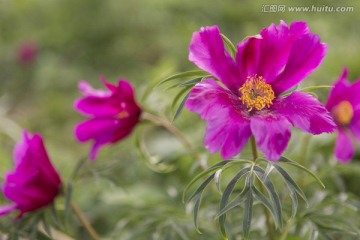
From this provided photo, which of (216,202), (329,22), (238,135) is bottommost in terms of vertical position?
(329,22)

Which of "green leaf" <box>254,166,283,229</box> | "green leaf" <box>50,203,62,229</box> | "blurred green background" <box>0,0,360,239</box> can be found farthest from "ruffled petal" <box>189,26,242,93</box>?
"blurred green background" <box>0,0,360,239</box>

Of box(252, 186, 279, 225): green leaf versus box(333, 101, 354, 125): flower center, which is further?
box(333, 101, 354, 125): flower center

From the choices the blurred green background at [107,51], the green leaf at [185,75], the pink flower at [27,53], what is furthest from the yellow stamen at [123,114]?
the pink flower at [27,53]

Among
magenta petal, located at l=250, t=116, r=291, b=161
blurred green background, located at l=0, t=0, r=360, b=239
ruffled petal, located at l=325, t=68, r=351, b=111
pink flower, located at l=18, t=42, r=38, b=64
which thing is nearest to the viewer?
magenta petal, located at l=250, t=116, r=291, b=161

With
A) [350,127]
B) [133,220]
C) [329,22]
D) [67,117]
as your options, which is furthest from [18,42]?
[350,127]

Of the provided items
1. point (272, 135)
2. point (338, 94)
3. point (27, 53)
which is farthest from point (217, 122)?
point (27, 53)

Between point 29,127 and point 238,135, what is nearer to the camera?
point 238,135

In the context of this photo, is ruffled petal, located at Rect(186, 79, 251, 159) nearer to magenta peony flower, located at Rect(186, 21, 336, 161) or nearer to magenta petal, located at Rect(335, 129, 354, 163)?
magenta peony flower, located at Rect(186, 21, 336, 161)

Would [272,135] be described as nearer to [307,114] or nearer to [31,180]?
[307,114]

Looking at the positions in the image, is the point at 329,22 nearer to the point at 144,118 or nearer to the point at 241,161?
the point at 144,118
